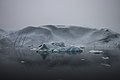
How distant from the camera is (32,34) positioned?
102938 millimetres

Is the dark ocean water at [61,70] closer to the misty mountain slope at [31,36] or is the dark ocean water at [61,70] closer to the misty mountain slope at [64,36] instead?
the misty mountain slope at [64,36]

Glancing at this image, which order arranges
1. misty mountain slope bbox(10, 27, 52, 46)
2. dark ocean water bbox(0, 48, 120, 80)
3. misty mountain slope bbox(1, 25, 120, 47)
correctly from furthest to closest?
1. misty mountain slope bbox(1, 25, 120, 47)
2. misty mountain slope bbox(10, 27, 52, 46)
3. dark ocean water bbox(0, 48, 120, 80)

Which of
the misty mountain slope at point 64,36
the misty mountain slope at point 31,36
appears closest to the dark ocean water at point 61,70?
the misty mountain slope at point 64,36

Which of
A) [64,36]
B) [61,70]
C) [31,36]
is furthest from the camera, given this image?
[64,36]

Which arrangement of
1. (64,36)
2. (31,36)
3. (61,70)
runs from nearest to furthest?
(61,70) → (31,36) → (64,36)

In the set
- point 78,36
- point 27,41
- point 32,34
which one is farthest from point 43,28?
point 78,36

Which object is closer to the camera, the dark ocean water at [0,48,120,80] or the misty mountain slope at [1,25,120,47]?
the dark ocean water at [0,48,120,80]

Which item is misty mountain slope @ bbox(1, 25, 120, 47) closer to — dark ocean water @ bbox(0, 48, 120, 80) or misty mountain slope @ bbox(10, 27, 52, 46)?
misty mountain slope @ bbox(10, 27, 52, 46)

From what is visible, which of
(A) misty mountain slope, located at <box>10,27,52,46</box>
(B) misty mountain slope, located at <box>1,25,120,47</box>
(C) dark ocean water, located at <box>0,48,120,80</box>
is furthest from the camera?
(B) misty mountain slope, located at <box>1,25,120,47</box>

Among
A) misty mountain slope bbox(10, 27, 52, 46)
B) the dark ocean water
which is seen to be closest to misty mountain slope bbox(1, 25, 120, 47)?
misty mountain slope bbox(10, 27, 52, 46)

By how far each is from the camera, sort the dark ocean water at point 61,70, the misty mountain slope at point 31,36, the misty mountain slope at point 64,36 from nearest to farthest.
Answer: the dark ocean water at point 61,70, the misty mountain slope at point 31,36, the misty mountain slope at point 64,36

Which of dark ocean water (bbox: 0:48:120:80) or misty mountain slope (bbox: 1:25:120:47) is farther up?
dark ocean water (bbox: 0:48:120:80)

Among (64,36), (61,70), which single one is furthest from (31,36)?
(61,70)

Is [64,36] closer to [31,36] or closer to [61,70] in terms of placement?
[31,36]
